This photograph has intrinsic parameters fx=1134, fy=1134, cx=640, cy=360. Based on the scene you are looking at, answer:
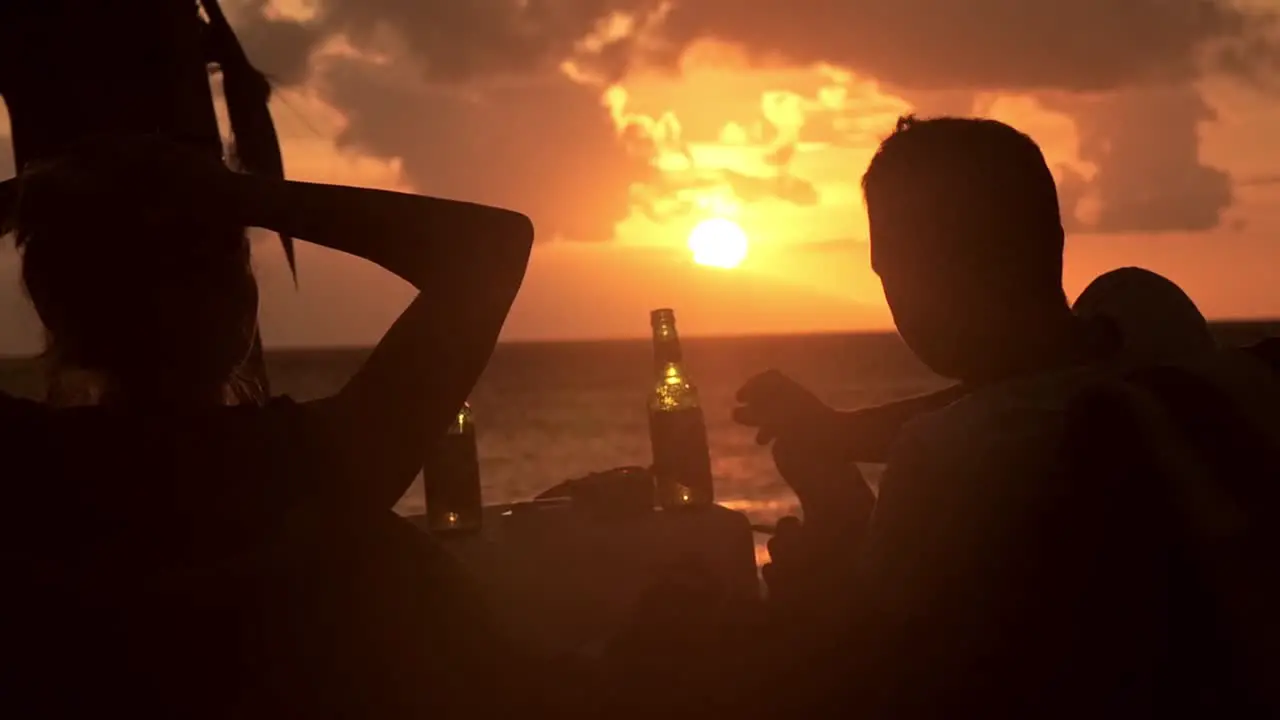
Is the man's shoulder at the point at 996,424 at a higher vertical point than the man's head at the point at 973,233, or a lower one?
lower

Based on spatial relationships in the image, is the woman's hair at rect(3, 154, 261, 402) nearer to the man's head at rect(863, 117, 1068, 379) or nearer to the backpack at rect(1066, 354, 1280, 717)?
the man's head at rect(863, 117, 1068, 379)

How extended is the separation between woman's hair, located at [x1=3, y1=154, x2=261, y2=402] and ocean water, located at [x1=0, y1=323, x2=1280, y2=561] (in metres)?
0.25

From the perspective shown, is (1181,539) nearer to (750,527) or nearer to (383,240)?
(383,240)

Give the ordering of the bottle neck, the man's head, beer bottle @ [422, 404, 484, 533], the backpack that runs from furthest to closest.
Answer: the bottle neck < beer bottle @ [422, 404, 484, 533] < the man's head < the backpack

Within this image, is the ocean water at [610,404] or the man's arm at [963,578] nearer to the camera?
the man's arm at [963,578]

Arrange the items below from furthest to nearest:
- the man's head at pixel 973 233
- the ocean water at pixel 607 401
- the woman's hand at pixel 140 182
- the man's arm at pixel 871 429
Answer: the ocean water at pixel 607 401 < the man's arm at pixel 871 429 < the man's head at pixel 973 233 < the woman's hand at pixel 140 182

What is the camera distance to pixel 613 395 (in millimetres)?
48344

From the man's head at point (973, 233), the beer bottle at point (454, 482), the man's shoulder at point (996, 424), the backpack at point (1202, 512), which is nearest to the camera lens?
the backpack at point (1202, 512)

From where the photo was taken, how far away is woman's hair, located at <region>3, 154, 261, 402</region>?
126cm

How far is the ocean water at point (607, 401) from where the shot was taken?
17.4 m

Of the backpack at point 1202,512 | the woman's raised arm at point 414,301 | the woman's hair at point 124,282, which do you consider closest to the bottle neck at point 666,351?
the woman's raised arm at point 414,301

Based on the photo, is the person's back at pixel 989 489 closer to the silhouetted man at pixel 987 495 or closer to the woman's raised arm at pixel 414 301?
the silhouetted man at pixel 987 495

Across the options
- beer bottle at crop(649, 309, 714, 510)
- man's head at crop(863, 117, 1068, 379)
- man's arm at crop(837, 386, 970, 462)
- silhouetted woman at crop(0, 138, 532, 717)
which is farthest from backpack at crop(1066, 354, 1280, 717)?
beer bottle at crop(649, 309, 714, 510)

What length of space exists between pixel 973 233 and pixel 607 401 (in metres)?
43.4
